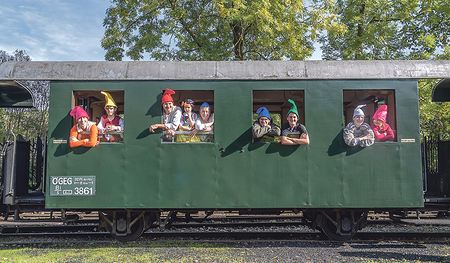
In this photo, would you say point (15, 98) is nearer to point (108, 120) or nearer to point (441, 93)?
point (108, 120)

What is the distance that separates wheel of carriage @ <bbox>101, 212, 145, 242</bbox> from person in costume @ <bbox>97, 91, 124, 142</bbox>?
144 centimetres

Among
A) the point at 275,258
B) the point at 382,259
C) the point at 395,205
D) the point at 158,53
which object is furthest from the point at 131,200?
the point at 158,53

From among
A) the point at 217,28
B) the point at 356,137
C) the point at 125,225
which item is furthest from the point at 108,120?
the point at 217,28

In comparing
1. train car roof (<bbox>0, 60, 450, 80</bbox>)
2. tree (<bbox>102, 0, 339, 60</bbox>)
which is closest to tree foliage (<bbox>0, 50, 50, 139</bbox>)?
tree (<bbox>102, 0, 339, 60</bbox>)

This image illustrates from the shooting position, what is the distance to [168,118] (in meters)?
5.48

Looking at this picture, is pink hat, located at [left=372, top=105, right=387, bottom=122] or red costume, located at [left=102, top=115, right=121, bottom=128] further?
red costume, located at [left=102, top=115, right=121, bottom=128]

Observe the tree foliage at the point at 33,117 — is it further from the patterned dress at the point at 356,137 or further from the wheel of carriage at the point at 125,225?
the patterned dress at the point at 356,137

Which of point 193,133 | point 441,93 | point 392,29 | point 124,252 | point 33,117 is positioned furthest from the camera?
point 33,117

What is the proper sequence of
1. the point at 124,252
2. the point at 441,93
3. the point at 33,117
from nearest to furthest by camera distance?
the point at 124,252, the point at 441,93, the point at 33,117

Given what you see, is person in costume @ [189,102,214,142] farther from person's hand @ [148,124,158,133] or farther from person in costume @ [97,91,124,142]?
person in costume @ [97,91,124,142]

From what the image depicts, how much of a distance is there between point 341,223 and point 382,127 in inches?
74.6

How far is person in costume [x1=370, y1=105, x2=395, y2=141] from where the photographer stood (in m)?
5.43

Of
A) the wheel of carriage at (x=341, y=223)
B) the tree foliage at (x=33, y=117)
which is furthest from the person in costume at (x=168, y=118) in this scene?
the tree foliage at (x=33, y=117)

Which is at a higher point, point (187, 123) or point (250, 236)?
point (187, 123)
